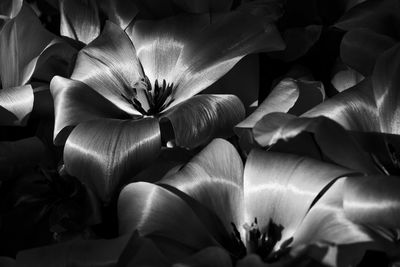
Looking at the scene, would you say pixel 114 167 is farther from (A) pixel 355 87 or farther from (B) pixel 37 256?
(A) pixel 355 87

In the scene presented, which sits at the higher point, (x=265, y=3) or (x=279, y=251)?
(x=265, y=3)

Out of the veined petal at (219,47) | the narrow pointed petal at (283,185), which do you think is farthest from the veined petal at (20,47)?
the narrow pointed petal at (283,185)

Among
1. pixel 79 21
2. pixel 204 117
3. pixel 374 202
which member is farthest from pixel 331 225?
pixel 79 21

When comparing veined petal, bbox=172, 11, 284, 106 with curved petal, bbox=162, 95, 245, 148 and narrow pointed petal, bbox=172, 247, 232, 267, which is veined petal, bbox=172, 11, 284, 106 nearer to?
curved petal, bbox=162, 95, 245, 148

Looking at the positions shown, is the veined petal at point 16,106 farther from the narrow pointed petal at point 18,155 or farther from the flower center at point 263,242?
the flower center at point 263,242

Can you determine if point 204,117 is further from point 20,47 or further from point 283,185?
point 20,47

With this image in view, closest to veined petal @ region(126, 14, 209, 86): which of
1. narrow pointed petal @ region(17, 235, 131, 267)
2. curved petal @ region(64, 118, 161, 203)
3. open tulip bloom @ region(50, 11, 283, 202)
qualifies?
open tulip bloom @ region(50, 11, 283, 202)

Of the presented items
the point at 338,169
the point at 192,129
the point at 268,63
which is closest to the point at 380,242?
the point at 338,169
